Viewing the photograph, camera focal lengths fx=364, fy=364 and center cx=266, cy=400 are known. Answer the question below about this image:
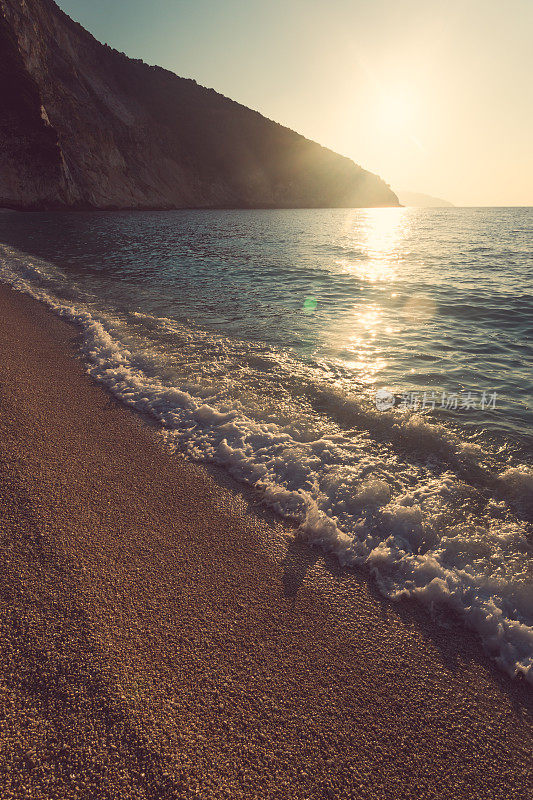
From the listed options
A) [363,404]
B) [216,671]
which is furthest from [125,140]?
[216,671]

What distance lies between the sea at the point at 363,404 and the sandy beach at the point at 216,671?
44cm

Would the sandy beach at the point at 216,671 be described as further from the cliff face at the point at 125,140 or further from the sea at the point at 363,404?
the cliff face at the point at 125,140

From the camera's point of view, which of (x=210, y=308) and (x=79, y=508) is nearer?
(x=79, y=508)

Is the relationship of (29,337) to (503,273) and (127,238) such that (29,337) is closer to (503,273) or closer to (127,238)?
(503,273)

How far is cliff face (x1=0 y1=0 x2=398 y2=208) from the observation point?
4406cm

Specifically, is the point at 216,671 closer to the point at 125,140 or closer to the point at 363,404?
the point at 363,404

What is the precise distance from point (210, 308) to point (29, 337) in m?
5.28

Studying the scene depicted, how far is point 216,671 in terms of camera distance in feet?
7.81

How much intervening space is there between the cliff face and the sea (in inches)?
1705

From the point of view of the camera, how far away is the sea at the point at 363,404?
335cm

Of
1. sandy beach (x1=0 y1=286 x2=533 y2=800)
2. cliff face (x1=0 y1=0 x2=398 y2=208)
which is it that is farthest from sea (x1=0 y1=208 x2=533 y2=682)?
cliff face (x1=0 y1=0 x2=398 y2=208)

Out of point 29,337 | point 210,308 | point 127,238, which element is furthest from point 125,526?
point 127,238

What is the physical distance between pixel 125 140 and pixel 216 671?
85297 mm

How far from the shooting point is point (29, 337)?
25.6 feet
